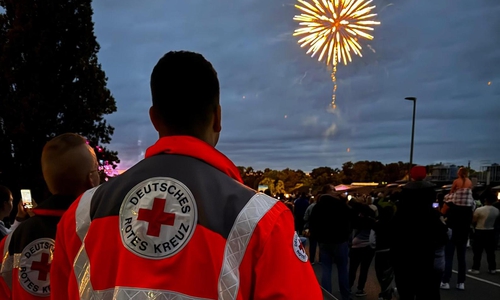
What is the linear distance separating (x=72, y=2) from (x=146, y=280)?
2467 cm

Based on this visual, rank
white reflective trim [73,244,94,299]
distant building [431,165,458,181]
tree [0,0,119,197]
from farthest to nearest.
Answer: distant building [431,165,458,181], tree [0,0,119,197], white reflective trim [73,244,94,299]

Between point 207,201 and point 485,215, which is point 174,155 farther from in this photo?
point 485,215

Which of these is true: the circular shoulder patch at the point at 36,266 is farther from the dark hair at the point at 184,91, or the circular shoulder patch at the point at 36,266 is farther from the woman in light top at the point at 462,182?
the woman in light top at the point at 462,182

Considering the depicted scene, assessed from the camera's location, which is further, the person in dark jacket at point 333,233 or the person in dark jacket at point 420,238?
the person in dark jacket at point 333,233

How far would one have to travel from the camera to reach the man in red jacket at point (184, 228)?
1194mm

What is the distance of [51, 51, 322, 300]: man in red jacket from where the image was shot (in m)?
1.19

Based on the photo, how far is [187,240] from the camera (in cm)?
122

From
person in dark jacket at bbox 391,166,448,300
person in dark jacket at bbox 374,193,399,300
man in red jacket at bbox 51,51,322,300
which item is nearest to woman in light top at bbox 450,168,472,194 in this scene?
person in dark jacket at bbox 374,193,399,300

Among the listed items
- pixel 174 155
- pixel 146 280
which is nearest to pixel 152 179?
pixel 174 155

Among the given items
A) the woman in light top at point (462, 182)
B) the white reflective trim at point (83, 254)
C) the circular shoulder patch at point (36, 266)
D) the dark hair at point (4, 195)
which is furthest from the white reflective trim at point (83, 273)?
the woman in light top at point (462, 182)

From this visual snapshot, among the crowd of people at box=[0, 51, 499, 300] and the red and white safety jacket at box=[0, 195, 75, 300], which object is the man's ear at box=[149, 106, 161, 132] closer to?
the crowd of people at box=[0, 51, 499, 300]

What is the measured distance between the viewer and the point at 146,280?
3.94 ft

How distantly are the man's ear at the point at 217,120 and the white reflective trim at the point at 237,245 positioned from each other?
34 centimetres

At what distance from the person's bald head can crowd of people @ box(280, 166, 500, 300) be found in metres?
4.04
